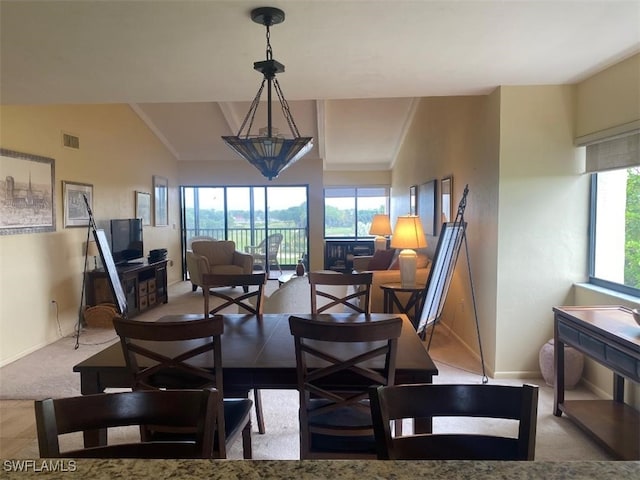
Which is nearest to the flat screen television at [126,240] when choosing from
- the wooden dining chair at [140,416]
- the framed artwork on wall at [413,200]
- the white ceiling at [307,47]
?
the white ceiling at [307,47]

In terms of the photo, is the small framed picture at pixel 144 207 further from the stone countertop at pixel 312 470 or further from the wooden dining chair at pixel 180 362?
the stone countertop at pixel 312 470

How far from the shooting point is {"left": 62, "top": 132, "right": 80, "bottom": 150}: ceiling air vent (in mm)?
4820

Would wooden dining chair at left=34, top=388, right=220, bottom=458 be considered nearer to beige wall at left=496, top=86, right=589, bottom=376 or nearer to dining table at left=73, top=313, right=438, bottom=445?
dining table at left=73, top=313, right=438, bottom=445

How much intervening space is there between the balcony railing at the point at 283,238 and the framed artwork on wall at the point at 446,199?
3966mm

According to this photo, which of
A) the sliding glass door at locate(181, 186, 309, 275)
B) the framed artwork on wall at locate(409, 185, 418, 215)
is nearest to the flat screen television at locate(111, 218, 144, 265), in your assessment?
the sliding glass door at locate(181, 186, 309, 275)

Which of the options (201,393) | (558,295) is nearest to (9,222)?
(201,393)

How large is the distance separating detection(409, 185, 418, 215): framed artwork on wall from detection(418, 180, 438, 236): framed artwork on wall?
1.09ft

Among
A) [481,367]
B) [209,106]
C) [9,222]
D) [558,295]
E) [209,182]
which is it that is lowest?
[481,367]

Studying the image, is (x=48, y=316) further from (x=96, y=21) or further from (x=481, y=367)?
(x=481, y=367)

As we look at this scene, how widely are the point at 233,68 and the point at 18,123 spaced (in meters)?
2.61

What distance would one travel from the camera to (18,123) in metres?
4.08

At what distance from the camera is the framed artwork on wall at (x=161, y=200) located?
7340 millimetres

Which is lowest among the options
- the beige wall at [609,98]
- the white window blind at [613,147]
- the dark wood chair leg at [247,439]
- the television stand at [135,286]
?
the dark wood chair leg at [247,439]

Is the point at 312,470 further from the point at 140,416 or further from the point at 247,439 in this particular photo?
the point at 247,439
